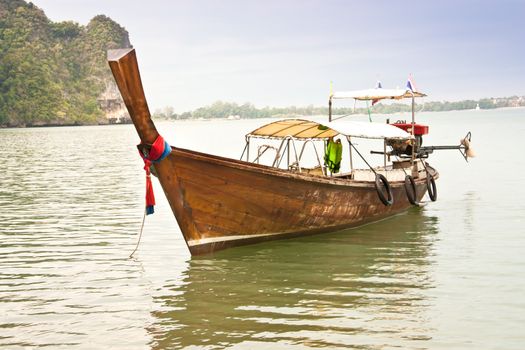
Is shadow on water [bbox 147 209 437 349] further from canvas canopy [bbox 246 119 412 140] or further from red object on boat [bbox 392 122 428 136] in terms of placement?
red object on boat [bbox 392 122 428 136]

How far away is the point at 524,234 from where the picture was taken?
43.9 feet

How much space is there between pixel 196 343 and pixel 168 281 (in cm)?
274

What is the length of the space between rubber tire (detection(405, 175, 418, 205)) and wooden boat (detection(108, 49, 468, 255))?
4.74 feet

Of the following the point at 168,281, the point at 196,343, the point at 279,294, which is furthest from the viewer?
the point at 168,281

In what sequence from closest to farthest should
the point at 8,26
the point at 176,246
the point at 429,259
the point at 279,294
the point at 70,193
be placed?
the point at 279,294 < the point at 429,259 < the point at 176,246 < the point at 70,193 < the point at 8,26

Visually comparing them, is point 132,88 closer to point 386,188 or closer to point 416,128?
point 386,188

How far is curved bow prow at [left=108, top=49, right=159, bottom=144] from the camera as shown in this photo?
29.4 ft

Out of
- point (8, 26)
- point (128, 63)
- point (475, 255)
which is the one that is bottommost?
point (475, 255)

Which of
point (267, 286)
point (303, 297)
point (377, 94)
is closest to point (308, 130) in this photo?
point (377, 94)

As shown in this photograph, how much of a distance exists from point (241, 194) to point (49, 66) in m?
154

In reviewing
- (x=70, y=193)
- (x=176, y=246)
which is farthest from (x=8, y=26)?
(x=176, y=246)

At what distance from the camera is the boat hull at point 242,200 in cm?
1041

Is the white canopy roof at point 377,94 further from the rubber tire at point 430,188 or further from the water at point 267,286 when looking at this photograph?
the water at point 267,286

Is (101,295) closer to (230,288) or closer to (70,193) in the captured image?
(230,288)
